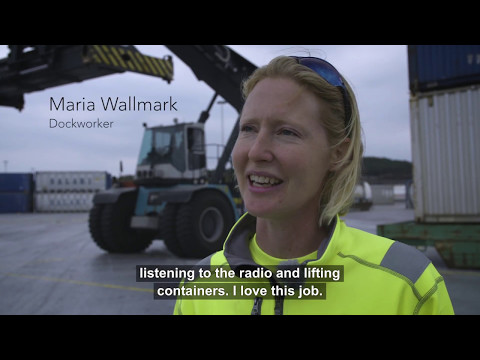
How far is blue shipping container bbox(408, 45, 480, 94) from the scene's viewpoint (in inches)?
274

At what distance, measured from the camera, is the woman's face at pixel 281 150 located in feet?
3.82

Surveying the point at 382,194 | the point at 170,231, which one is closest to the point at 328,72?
the point at 170,231

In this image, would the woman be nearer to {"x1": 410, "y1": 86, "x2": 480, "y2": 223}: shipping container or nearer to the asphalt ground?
the asphalt ground

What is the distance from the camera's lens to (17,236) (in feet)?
43.0

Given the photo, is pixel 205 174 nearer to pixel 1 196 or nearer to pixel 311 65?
pixel 311 65

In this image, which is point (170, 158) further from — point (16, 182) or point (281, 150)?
point (16, 182)

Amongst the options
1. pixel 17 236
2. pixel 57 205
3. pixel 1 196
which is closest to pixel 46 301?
pixel 17 236

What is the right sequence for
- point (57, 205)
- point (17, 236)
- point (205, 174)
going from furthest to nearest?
1. point (57, 205)
2. point (17, 236)
3. point (205, 174)

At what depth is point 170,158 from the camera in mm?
8539

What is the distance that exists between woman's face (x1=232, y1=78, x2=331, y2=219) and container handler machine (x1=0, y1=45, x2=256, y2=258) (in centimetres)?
391

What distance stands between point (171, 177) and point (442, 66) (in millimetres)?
5517

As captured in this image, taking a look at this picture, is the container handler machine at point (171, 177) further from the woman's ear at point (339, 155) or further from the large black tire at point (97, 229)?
the woman's ear at point (339, 155)

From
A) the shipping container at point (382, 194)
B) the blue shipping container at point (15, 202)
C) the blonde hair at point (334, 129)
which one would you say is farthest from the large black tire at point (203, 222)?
the shipping container at point (382, 194)
